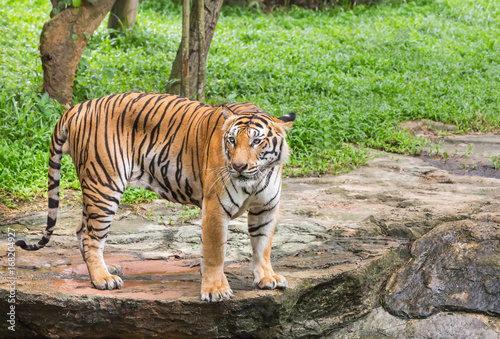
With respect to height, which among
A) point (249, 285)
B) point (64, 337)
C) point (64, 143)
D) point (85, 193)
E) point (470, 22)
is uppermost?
point (470, 22)

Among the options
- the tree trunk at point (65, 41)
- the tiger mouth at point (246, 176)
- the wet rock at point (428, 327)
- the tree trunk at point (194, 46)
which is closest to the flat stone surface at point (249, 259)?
the wet rock at point (428, 327)

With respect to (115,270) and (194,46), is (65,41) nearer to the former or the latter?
(194,46)

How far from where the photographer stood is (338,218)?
5.31m

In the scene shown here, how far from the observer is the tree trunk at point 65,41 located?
6.93m

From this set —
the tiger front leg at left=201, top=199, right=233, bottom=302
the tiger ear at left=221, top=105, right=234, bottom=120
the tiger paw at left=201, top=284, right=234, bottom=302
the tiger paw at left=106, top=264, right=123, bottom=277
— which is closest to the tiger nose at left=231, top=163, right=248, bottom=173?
the tiger front leg at left=201, top=199, right=233, bottom=302

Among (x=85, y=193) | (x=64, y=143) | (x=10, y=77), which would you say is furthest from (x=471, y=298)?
(x=10, y=77)

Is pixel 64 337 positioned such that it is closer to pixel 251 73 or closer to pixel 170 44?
pixel 251 73

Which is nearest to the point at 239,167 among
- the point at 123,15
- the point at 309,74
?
the point at 309,74

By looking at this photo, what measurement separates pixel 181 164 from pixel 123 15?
804 centimetres

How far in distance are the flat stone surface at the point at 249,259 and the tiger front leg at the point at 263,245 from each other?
0.25ft

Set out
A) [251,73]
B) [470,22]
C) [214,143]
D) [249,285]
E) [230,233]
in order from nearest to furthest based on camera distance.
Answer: [214,143]
[249,285]
[230,233]
[251,73]
[470,22]

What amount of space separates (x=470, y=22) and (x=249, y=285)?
11.8 m

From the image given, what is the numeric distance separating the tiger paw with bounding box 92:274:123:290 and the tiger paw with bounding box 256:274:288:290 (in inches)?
38.7

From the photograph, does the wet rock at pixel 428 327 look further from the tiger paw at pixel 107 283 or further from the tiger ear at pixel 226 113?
the tiger ear at pixel 226 113
